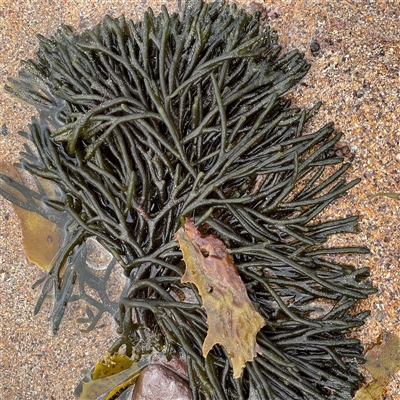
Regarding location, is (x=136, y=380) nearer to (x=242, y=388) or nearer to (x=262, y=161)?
(x=242, y=388)

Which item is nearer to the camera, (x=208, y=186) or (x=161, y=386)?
(x=208, y=186)

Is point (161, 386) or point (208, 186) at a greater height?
point (208, 186)

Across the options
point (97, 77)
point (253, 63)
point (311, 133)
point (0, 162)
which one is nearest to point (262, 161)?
point (311, 133)

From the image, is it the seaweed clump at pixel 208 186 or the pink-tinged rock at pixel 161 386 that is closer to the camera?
the seaweed clump at pixel 208 186

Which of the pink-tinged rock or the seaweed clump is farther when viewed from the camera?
the pink-tinged rock

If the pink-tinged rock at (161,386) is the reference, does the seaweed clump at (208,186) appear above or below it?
above
